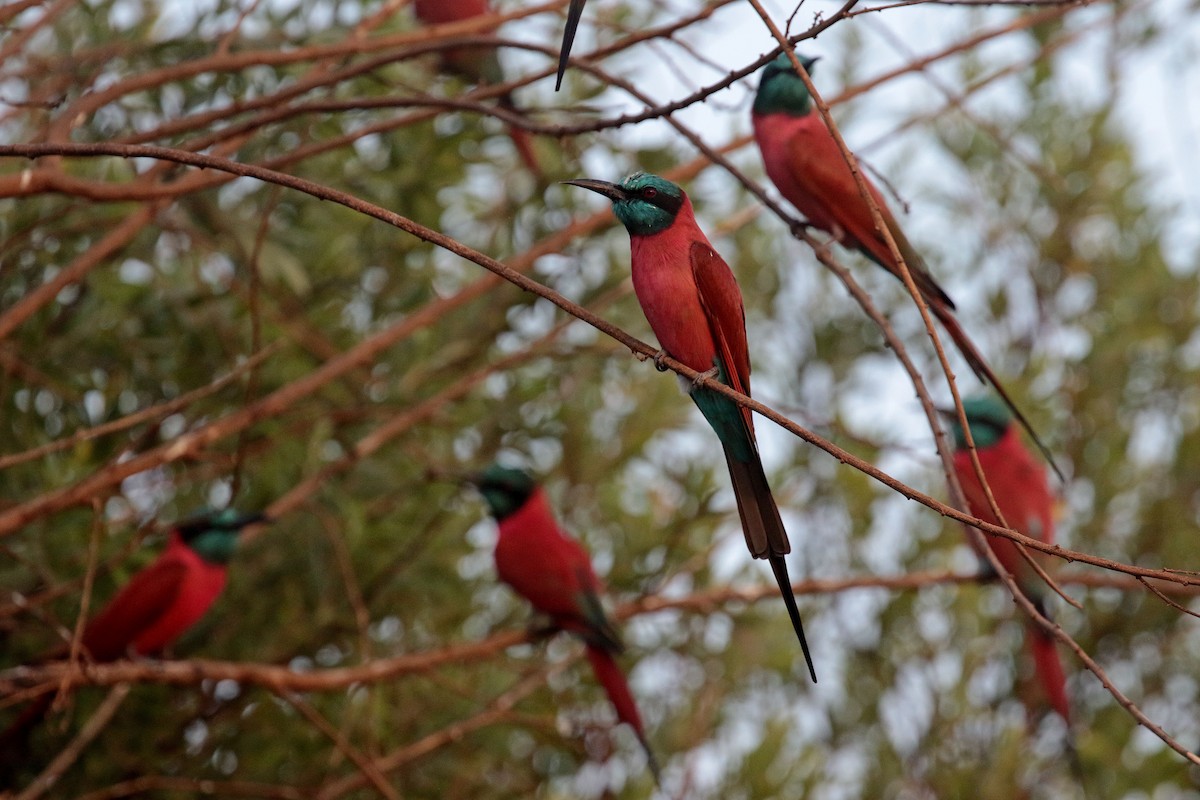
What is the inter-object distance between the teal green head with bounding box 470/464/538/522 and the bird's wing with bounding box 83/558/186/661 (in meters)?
0.88

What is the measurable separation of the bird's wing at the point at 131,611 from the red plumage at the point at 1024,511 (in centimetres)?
217

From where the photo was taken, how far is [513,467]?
4.14 meters

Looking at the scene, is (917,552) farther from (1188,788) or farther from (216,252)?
(216,252)

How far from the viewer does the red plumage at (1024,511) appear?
12.9 ft

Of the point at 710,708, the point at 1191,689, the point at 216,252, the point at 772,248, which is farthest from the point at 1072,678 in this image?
the point at 216,252

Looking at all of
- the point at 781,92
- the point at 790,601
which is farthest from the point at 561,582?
the point at 790,601

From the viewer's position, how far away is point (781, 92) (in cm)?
335

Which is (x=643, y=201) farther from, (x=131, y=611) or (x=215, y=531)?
(x=131, y=611)

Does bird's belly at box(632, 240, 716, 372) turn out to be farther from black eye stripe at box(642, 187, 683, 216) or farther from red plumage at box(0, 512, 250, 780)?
red plumage at box(0, 512, 250, 780)

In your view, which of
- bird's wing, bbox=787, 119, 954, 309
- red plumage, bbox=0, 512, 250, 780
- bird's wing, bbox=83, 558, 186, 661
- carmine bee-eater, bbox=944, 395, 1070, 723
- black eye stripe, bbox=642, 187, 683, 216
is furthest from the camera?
carmine bee-eater, bbox=944, 395, 1070, 723

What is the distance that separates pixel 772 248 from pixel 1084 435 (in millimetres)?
1260

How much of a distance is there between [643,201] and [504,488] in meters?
1.65

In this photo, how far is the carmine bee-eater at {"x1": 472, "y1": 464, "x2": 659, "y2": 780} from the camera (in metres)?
3.84

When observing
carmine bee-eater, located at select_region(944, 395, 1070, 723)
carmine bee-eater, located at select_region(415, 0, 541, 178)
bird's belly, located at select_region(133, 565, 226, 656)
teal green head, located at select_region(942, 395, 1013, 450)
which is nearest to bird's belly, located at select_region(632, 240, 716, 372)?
carmine bee-eater, located at select_region(944, 395, 1070, 723)
